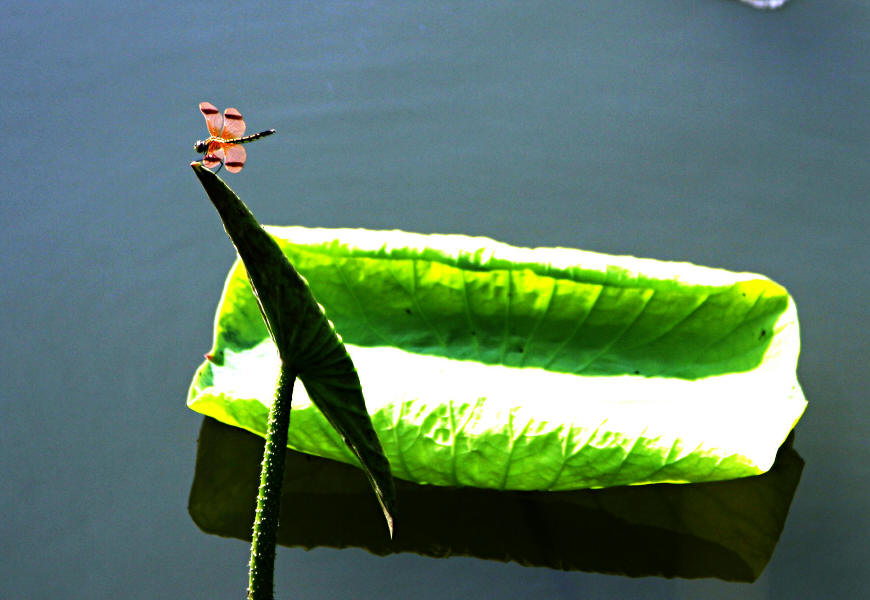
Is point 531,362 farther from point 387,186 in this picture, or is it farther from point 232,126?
point 232,126

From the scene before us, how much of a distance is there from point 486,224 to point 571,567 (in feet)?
3.47

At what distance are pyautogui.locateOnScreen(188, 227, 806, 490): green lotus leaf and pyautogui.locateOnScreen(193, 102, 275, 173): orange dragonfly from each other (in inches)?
41.3

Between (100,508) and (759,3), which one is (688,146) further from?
(100,508)

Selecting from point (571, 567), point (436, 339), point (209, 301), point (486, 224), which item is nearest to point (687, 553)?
point (571, 567)

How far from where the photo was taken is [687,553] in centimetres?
199

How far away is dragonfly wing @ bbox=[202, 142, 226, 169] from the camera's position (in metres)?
1.01

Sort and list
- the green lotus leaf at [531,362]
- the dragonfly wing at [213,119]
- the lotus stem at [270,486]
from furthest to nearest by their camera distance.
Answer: the green lotus leaf at [531,362]
the lotus stem at [270,486]
the dragonfly wing at [213,119]

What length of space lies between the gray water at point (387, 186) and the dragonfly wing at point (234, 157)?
1.17 metres

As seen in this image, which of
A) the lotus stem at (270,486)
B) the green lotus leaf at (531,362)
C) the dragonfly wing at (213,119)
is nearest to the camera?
the dragonfly wing at (213,119)

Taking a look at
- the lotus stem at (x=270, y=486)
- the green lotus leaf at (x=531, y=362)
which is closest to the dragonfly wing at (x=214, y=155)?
the lotus stem at (x=270, y=486)

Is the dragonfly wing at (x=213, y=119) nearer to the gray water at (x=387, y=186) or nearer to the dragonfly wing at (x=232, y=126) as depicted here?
the dragonfly wing at (x=232, y=126)

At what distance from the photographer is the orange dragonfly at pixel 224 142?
1013mm

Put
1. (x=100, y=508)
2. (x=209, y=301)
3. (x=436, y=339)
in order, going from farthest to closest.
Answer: (x=209, y=301)
(x=436, y=339)
(x=100, y=508)

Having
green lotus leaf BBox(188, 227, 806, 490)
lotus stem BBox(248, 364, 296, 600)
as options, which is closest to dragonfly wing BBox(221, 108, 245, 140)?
lotus stem BBox(248, 364, 296, 600)
